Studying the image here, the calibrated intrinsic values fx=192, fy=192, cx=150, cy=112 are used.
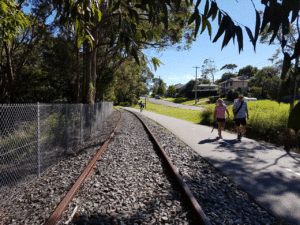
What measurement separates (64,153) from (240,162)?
5691 millimetres

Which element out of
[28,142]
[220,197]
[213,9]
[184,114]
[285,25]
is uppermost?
[213,9]

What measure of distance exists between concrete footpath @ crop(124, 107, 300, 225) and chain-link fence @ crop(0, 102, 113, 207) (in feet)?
15.4

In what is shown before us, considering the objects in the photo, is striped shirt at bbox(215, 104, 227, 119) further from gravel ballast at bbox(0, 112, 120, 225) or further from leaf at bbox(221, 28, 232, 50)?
leaf at bbox(221, 28, 232, 50)

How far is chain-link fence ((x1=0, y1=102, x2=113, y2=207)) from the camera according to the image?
3.83 meters

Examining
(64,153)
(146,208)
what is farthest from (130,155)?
(146,208)

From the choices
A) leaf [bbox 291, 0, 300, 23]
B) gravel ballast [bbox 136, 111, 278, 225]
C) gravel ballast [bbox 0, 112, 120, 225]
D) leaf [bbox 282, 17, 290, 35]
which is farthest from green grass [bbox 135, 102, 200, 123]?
leaf [bbox 291, 0, 300, 23]

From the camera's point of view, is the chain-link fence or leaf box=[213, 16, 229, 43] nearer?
leaf box=[213, 16, 229, 43]

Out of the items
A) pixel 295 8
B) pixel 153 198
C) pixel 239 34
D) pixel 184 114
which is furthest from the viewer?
pixel 184 114

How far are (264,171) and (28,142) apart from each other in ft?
19.4

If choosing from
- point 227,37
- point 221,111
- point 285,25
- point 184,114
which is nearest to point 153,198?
point 227,37

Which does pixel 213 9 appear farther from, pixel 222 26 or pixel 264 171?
pixel 264 171

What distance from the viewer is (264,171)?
4977mm

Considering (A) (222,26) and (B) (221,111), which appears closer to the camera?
(A) (222,26)

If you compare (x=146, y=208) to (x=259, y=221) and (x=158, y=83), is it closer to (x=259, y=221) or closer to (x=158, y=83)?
(x=259, y=221)
